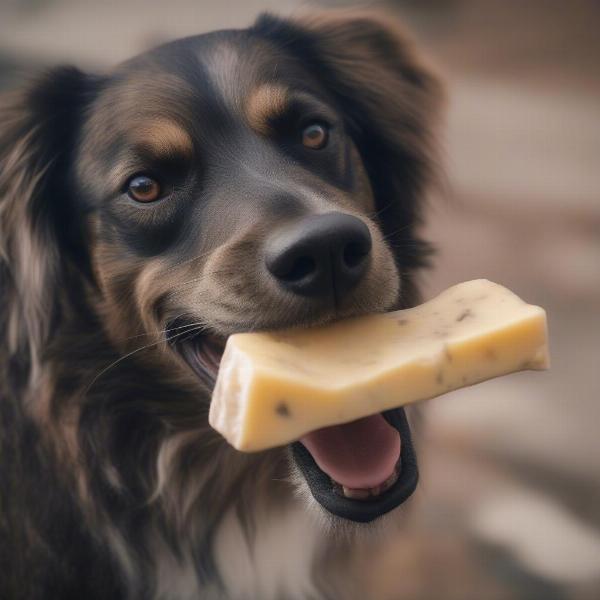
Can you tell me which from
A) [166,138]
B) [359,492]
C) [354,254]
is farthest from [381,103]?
[359,492]

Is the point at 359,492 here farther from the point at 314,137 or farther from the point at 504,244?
the point at 504,244

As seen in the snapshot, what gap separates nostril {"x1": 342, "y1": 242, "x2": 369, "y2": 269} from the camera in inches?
57.1

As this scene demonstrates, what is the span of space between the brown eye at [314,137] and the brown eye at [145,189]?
0.33m

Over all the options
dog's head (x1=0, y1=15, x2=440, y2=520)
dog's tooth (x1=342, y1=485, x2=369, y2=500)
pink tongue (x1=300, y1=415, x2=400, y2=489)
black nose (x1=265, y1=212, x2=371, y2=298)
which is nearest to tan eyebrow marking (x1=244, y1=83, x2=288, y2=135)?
dog's head (x1=0, y1=15, x2=440, y2=520)

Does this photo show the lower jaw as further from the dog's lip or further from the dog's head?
the dog's lip

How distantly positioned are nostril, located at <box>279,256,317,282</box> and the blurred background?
2.72 feet

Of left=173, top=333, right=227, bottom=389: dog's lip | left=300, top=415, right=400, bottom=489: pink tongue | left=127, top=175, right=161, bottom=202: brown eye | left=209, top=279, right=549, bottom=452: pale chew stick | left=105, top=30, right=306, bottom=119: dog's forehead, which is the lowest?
left=300, top=415, right=400, bottom=489: pink tongue

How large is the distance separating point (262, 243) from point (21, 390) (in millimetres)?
792

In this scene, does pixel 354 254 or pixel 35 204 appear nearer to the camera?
pixel 354 254

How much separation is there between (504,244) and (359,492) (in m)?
2.34

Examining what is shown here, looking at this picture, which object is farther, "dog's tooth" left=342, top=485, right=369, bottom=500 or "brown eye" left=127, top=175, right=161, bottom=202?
"brown eye" left=127, top=175, right=161, bottom=202

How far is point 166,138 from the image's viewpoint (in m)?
1.73

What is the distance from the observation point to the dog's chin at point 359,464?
5.21 feet

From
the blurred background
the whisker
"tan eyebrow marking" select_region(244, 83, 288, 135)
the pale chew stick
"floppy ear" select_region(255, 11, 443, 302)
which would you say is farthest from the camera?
the blurred background
